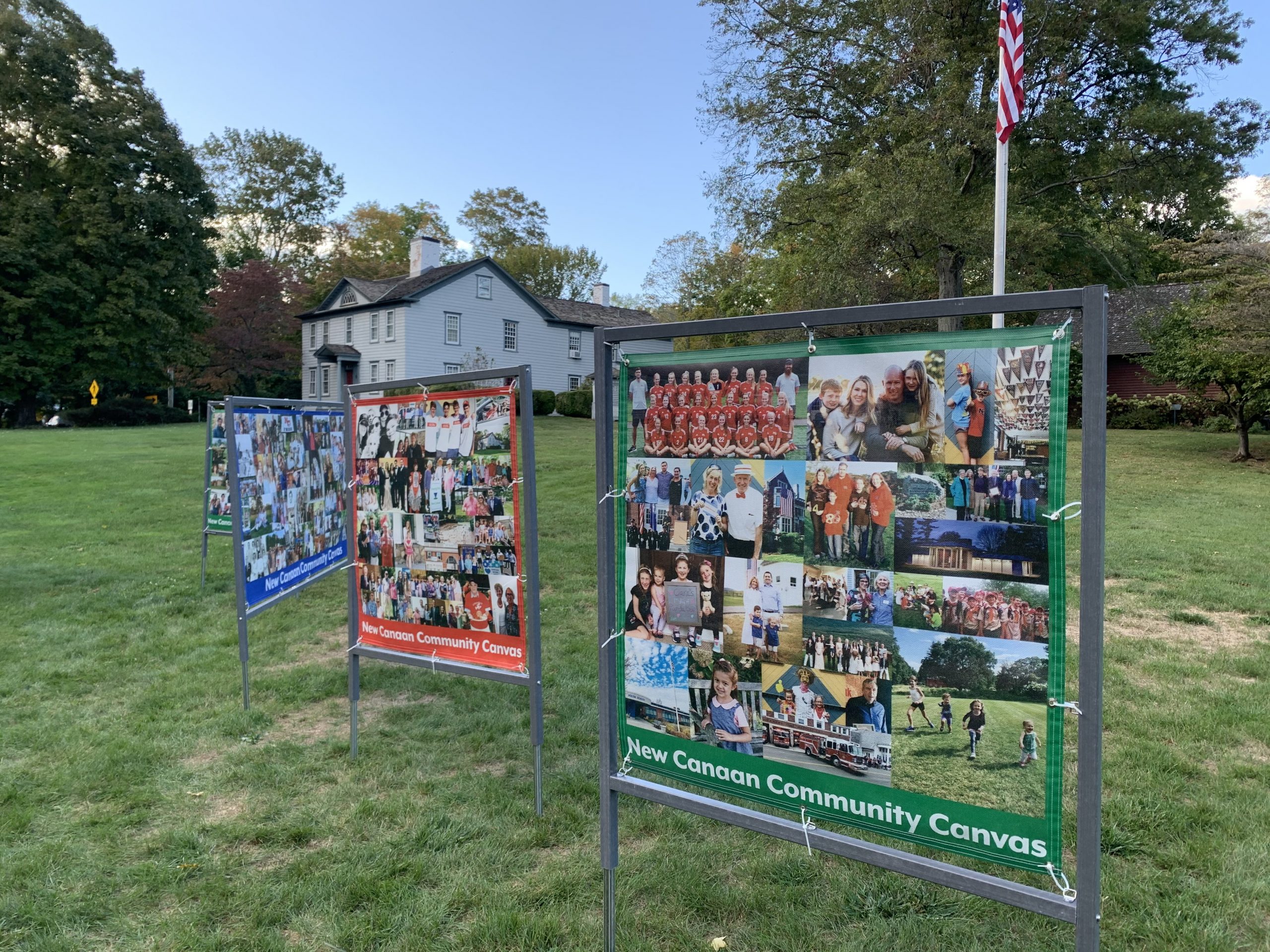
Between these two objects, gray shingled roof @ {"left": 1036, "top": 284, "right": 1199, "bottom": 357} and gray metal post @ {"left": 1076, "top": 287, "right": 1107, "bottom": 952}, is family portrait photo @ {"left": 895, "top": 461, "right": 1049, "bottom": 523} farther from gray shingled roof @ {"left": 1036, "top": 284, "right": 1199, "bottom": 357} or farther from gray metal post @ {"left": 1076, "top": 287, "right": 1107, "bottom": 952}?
gray shingled roof @ {"left": 1036, "top": 284, "right": 1199, "bottom": 357}

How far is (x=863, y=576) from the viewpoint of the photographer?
2057 millimetres

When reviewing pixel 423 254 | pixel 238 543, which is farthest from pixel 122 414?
pixel 238 543

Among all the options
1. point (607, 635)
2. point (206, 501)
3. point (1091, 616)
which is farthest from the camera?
point (206, 501)

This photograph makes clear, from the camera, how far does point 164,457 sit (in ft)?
65.8

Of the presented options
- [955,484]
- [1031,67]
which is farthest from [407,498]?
[1031,67]

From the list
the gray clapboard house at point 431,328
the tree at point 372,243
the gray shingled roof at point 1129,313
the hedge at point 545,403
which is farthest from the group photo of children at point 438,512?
the tree at point 372,243

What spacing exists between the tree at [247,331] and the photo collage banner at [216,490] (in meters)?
34.9

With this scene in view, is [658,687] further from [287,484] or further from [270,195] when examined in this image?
[270,195]

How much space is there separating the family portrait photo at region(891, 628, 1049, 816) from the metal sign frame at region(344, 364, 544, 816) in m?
1.83

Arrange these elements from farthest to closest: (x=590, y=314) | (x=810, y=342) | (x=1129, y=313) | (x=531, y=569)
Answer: (x=590, y=314) → (x=1129, y=313) → (x=531, y=569) → (x=810, y=342)

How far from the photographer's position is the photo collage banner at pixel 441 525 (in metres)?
3.73

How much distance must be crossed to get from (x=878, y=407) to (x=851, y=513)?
28cm

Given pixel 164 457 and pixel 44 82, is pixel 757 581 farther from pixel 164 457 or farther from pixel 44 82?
pixel 44 82

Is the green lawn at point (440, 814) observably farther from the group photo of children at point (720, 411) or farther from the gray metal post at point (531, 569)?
the group photo of children at point (720, 411)
